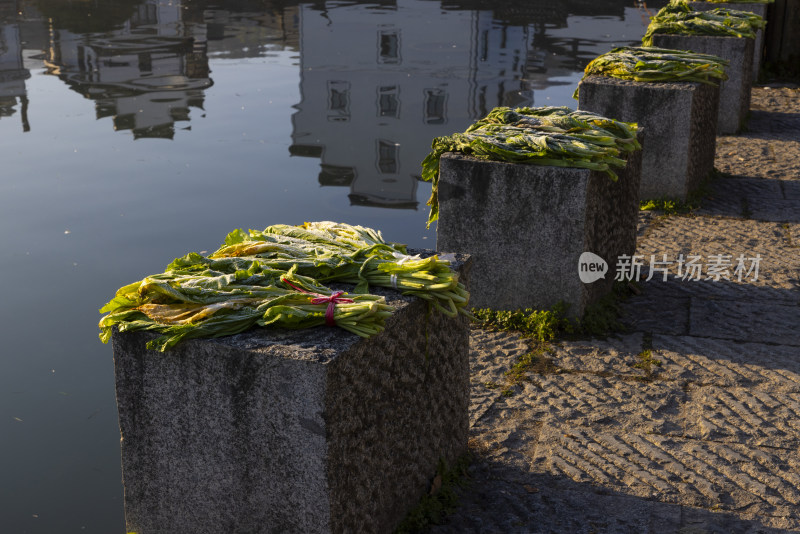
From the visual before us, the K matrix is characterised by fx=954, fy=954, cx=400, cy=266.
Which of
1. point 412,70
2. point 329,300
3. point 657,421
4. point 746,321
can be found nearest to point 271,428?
point 329,300

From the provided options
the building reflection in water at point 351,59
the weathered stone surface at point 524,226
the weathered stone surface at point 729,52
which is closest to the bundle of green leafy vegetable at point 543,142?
the weathered stone surface at point 524,226

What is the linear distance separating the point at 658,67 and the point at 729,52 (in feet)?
10.3

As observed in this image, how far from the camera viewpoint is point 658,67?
8.17 m

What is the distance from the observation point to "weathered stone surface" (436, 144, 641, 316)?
5.65 m

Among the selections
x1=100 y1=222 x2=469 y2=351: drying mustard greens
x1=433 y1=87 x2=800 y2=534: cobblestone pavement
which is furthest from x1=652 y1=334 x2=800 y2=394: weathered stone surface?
x1=100 y1=222 x2=469 y2=351: drying mustard greens

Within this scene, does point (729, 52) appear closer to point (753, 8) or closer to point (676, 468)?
point (753, 8)

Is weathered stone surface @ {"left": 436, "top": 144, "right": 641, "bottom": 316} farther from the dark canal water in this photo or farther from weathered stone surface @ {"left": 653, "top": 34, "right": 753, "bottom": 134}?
weathered stone surface @ {"left": 653, "top": 34, "right": 753, "bottom": 134}

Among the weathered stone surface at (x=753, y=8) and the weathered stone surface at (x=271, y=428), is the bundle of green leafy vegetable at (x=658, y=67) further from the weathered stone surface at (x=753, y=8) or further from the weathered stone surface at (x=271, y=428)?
the weathered stone surface at (x=753, y=8)

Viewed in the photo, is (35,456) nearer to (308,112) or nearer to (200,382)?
(200,382)

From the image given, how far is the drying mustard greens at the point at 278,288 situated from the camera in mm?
3352

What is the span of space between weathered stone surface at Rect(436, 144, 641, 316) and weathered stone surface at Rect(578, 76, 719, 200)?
2177mm

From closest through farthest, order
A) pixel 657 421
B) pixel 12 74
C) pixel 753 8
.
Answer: pixel 657 421 < pixel 753 8 < pixel 12 74

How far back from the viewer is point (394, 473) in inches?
147

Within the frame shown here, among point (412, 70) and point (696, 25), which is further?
point (412, 70)
